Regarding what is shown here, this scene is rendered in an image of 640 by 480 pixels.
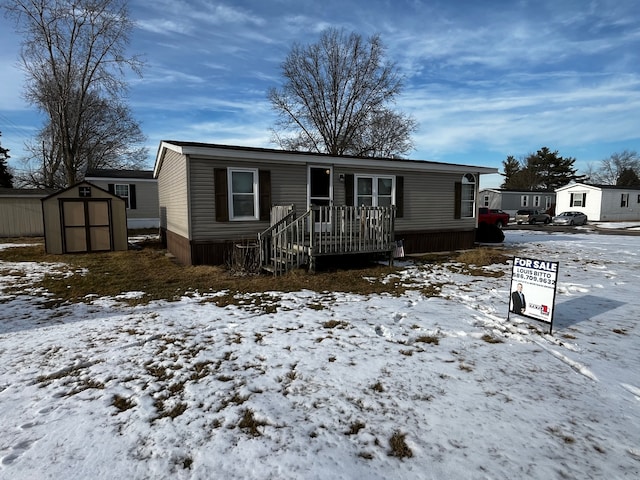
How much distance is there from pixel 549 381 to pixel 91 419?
392cm

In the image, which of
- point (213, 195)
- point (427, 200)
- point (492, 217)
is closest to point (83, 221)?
point (213, 195)

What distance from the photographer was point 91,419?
8.95 feet

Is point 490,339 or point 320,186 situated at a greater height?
point 320,186

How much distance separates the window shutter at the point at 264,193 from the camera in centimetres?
952

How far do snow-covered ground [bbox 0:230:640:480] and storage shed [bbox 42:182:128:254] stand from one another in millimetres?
7675

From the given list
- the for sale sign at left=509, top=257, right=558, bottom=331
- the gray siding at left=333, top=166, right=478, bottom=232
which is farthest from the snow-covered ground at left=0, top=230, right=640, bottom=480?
the gray siding at left=333, top=166, right=478, bottom=232

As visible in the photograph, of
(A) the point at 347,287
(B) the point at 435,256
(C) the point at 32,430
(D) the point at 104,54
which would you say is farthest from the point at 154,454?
(D) the point at 104,54

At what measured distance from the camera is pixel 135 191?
68.9 feet

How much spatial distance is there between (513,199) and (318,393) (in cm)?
4157

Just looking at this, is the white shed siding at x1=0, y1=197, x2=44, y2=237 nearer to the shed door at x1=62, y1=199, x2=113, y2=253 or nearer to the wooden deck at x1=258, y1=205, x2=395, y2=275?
Answer: the shed door at x1=62, y1=199, x2=113, y2=253

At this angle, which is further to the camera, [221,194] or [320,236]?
[221,194]

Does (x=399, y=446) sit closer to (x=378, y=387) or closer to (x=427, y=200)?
(x=378, y=387)

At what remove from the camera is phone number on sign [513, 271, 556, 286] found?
4.46 meters

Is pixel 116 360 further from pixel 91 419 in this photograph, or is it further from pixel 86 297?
pixel 86 297
